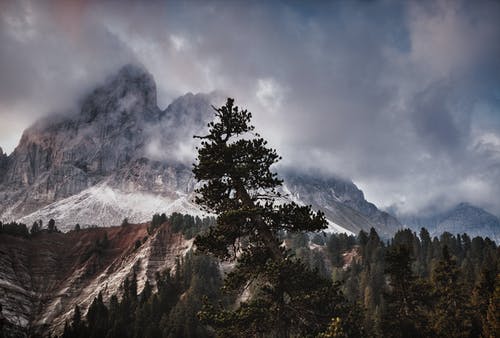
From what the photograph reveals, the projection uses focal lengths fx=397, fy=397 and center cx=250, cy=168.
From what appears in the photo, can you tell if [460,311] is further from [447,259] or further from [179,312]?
[179,312]

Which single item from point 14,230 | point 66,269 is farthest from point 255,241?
point 14,230

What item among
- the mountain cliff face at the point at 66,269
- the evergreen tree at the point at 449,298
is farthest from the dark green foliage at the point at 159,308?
the evergreen tree at the point at 449,298

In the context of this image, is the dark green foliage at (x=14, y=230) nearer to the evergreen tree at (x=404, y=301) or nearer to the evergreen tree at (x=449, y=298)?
the evergreen tree at (x=449, y=298)

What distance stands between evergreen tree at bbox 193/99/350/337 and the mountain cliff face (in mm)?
136346

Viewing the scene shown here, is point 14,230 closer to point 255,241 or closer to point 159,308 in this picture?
point 159,308

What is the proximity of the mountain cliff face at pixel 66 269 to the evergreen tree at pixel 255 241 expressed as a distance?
5368 inches

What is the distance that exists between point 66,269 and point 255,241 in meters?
177

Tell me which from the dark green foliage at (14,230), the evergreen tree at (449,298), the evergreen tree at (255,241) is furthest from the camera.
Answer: the dark green foliage at (14,230)

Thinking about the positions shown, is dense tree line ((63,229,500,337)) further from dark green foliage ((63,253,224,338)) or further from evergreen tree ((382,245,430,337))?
dark green foliage ((63,253,224,338))

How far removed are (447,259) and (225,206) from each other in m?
35.6

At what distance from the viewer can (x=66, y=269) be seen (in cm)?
17338

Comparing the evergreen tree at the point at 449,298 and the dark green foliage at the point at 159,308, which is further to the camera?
the dark green foliage at the point at 159,308

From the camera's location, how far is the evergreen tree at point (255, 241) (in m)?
18.7

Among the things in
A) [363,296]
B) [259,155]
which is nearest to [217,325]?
[259,155]
